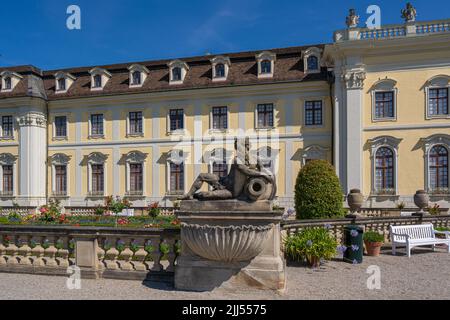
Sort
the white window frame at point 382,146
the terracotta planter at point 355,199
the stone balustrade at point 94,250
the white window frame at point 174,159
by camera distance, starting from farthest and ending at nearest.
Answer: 1. the white window frame at point 174,159
2. the white window frame at point 382,146
3. the terracotta planter at point 355,199
4. the stone balustrade at point 94,250

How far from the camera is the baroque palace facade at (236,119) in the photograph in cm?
1888

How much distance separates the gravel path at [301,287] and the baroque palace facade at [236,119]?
12930 mm

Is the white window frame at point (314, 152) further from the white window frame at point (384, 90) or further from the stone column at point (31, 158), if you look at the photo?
the stone column at point (31, 158)

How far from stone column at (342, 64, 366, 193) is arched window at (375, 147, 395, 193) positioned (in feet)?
3.02

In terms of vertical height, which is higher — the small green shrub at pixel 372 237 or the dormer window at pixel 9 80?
the dormer window at pixel 9 80

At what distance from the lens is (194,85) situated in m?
22.9

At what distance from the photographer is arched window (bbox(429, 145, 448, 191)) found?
1856 centimetres

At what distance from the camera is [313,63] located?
21.5 metres

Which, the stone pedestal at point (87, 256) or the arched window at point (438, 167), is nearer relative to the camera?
the stone pedestal at point (87, 256)

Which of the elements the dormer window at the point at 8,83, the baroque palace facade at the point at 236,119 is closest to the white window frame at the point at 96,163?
the baroque palace facade at the point at 236,119

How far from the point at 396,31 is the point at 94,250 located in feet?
61.4

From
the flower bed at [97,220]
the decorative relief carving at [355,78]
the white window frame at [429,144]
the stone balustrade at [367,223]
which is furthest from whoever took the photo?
the decorative relief carving at [355,78]
